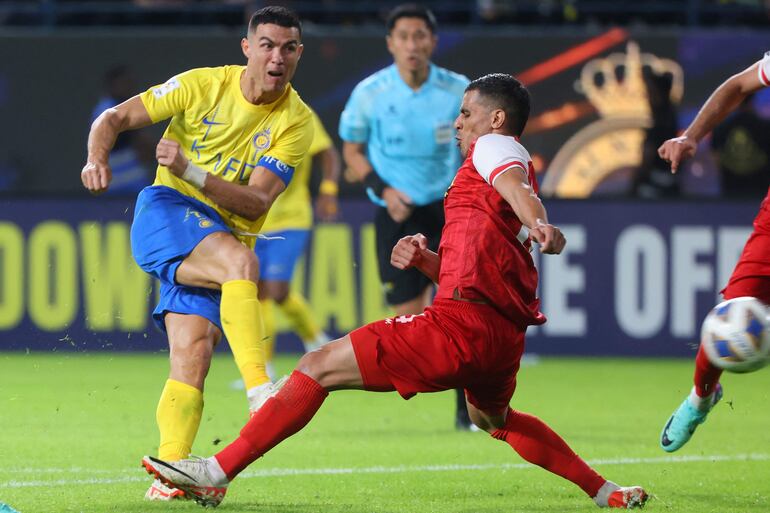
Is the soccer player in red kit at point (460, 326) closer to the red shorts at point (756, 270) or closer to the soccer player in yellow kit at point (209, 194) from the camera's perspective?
the soccer player in yellow kit at point (209, 194)

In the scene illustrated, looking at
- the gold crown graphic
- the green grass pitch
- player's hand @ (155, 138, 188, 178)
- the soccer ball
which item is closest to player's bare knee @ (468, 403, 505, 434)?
the green grass pitch

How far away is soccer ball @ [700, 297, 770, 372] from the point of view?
5.73 meters

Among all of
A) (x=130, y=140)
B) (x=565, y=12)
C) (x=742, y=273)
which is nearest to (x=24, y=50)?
(x=130, y=140)

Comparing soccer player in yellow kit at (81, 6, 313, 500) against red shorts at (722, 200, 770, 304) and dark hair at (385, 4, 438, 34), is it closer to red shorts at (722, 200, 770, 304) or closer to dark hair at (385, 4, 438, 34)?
red shorts at (722, 200, 770, 304)

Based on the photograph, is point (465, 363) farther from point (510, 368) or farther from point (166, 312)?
point (166, 312)

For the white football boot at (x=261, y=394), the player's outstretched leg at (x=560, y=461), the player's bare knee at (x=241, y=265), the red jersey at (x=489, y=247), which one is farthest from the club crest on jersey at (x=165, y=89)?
the player's outstretched leg at (x=560, y=461)

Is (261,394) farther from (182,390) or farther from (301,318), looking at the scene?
(301,318)

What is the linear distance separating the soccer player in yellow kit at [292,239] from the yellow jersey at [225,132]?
4.72 meters

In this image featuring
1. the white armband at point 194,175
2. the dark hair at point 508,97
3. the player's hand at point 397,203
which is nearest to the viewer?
the dark hair at point 508,97

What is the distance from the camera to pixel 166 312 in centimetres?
644

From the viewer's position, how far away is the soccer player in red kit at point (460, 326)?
5.45 m

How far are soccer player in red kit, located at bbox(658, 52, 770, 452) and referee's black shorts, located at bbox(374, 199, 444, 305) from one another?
2308 mm

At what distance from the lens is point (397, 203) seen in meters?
8.80

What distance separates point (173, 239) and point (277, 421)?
1.19 meters
